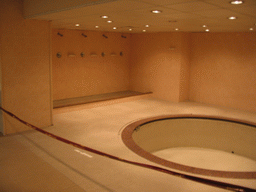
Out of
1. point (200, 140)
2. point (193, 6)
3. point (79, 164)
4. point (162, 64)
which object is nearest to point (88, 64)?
point (162, 64)

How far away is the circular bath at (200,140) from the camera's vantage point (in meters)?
7.56

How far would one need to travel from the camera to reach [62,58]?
32.3ft

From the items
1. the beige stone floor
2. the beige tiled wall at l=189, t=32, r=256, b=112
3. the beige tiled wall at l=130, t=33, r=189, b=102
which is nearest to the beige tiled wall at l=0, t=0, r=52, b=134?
the beige stone floor

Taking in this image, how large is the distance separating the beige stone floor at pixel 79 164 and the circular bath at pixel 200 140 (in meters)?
0.69

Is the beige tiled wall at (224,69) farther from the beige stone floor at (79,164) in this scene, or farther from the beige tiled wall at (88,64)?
the beige stone floor at (79,164)

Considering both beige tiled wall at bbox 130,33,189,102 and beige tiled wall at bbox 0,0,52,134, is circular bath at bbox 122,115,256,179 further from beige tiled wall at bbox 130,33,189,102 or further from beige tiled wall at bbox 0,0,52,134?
beige tiled wall at bbox 0,0,52,134

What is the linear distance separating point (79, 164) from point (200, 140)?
5377 millimetres

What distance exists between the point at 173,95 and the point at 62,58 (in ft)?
15.4

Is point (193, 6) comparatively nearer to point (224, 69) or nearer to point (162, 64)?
point (224, 69)

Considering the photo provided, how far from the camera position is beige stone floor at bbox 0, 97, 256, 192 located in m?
3.99

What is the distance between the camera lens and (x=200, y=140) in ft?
29.2

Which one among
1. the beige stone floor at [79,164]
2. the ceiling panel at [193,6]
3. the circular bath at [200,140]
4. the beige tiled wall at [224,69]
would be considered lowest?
the circular bath at [200,140]

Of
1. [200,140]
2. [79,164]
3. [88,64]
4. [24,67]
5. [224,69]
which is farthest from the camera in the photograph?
[88,64]

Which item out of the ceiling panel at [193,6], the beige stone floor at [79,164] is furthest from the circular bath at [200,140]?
the ceiling panel at [193,6]
